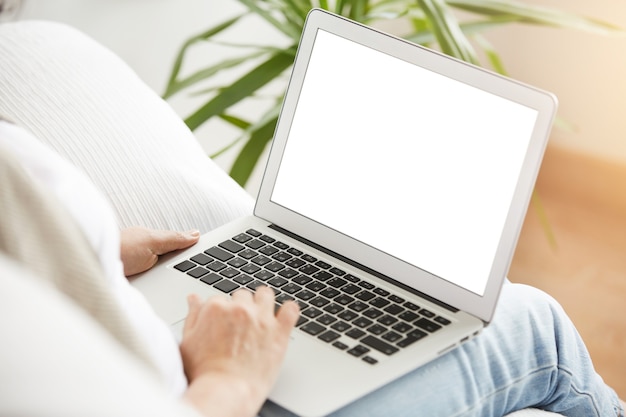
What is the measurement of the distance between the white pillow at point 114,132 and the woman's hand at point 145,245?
0.08 metres

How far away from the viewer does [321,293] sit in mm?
842

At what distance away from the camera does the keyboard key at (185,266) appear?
87 cm

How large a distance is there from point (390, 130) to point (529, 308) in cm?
24

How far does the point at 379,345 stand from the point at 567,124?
119 cm

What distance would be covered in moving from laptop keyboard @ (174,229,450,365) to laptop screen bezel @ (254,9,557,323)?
0.09 ft

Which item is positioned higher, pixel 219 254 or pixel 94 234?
pixel 94 234

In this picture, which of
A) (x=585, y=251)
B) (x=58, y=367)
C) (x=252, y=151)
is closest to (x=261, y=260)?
(x=58, y=367)

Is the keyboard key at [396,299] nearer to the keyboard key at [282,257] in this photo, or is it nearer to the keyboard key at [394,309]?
the keyboard key at [394,309]

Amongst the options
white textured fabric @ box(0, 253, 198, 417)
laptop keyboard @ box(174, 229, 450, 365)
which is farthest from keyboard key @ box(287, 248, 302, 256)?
white textured fabric @ box(0, 253, 198, 417)

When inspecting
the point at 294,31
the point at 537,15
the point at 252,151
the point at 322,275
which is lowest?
the point at 252,151

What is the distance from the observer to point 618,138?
91.6 inches

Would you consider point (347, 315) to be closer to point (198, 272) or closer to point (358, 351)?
point (358, 351)

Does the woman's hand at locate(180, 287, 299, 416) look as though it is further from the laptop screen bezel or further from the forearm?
the laptop screen bezel

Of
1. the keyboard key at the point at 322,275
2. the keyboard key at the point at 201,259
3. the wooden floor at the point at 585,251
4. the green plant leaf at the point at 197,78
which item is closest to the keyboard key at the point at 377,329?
the keyboard key at the point at 322,275
